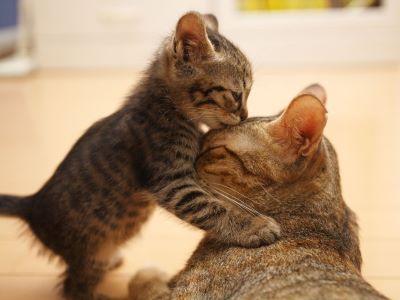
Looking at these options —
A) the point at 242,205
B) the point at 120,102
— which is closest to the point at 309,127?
the point at 242,205

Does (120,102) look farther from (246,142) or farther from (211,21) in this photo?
(246,142)

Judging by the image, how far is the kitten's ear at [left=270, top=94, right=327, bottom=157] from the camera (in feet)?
6.03

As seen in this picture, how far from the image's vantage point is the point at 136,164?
2260 mm

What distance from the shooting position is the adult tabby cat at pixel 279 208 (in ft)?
5.86

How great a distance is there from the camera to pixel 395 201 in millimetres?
3082

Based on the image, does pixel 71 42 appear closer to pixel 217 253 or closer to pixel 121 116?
pixel 121 116

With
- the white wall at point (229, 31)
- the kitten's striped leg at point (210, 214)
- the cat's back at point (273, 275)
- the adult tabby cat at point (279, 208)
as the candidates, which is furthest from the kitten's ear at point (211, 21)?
the white wall at point (229, 31)

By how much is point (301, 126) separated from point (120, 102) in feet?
7.78

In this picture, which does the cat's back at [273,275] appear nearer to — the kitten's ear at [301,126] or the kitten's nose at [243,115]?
the kitten's ear at [301,126]

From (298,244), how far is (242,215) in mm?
277

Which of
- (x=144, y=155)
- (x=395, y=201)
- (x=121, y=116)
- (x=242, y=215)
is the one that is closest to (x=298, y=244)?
(x=242, y=215)

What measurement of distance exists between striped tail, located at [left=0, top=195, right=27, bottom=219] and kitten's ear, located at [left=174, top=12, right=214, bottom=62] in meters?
0.90

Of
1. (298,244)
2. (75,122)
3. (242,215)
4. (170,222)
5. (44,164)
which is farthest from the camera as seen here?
(75,122)

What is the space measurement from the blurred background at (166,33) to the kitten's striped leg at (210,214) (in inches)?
54.5
